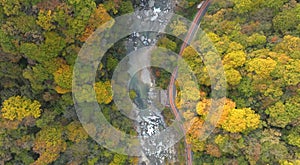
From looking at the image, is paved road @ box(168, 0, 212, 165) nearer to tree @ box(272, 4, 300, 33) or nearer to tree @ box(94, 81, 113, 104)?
tree @ box(94, 81, 113, 104)

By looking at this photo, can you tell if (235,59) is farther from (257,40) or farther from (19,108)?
(19,108)

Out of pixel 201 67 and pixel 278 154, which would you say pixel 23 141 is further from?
pixel 278 154

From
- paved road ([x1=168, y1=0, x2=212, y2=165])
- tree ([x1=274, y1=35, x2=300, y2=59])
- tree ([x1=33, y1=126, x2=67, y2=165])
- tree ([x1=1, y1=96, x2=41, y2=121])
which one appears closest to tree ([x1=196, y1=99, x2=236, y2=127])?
paved road ([x1=168, y1=0, x2=212, y2=165])

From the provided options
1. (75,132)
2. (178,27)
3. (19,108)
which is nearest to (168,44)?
(178,27)

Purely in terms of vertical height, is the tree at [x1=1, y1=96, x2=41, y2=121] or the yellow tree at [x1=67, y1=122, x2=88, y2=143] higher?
the tree at [x1=1, y1=96, x2=41, y2=121]

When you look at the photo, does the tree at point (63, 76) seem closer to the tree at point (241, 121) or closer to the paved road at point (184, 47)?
the paved road at point (184, 47)

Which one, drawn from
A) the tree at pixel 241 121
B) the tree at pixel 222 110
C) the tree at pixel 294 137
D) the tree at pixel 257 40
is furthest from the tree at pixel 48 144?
the tree at pixel 294 137

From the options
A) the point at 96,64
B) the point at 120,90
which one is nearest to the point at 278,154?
the point at 120,90
